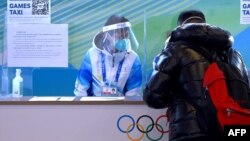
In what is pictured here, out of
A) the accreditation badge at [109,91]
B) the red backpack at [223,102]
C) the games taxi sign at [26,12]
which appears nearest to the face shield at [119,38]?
the accreditation badge at [109,91]

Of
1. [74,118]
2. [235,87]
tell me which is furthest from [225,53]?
[74,118]

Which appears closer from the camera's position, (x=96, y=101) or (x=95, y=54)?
(x=96, y=101)

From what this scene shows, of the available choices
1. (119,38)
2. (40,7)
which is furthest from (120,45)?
(40,7)

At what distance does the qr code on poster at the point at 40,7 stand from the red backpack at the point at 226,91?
1670 millimetres

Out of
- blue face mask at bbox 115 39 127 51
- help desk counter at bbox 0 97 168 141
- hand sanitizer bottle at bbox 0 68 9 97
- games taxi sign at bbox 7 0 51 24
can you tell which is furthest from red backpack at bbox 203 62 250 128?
games taxi sign at bbox 7 0 51 24

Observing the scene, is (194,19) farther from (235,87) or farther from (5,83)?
(5,83)

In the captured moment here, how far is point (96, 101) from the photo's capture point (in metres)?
2.34

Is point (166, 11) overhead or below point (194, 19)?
overhead

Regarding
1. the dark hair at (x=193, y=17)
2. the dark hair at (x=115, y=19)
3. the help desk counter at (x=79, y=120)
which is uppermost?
the dark hair at (x=115, y=19)

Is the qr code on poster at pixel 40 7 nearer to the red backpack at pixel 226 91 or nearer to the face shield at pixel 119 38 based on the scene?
the face shield at pixel 119 38

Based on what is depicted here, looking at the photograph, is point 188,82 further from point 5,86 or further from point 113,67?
point 5,86

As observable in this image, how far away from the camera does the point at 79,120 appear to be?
2.36 meters

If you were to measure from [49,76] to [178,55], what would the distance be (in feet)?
5.03

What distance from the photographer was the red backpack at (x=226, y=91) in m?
1.61
